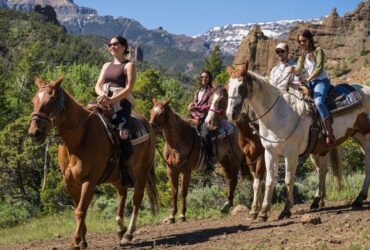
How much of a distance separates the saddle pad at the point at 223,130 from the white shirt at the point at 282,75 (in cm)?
277

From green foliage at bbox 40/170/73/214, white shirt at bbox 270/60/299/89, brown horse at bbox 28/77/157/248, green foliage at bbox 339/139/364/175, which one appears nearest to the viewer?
brown horse at bbox 28/77/157/248

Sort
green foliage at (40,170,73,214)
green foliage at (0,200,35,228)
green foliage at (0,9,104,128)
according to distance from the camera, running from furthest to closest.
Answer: green foliage at (0,9,104,128) < green foliage at (40,170,73,214) < green foliage at (0,200,35,228)


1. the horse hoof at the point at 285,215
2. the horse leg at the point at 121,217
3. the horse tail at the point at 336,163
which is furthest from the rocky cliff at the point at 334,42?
the horse leg at the point at 121,217

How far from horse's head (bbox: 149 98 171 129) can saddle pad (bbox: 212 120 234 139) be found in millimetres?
1604

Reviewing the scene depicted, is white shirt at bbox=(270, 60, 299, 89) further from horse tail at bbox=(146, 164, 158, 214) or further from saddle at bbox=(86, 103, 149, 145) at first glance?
horse tail at bbox=(146, 164, 158, 214)

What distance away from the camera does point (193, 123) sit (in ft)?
39.2

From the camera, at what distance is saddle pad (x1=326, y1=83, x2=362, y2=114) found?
9070 millimetres

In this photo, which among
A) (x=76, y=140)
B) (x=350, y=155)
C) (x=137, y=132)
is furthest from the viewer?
(x=350, y=155)

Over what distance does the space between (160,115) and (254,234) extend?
4.16 m

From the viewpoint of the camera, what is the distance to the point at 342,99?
917cm

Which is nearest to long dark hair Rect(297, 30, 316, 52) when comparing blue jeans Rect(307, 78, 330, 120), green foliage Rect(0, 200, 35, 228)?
blue jeans Rect(307, 78, 330, 120)

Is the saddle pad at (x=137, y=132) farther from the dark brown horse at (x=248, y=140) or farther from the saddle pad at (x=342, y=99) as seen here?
the saddle pad at (x=342, y=99)

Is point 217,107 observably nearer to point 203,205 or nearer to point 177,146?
point 177,146

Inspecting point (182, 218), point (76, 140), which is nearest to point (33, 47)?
point (182, 218)
